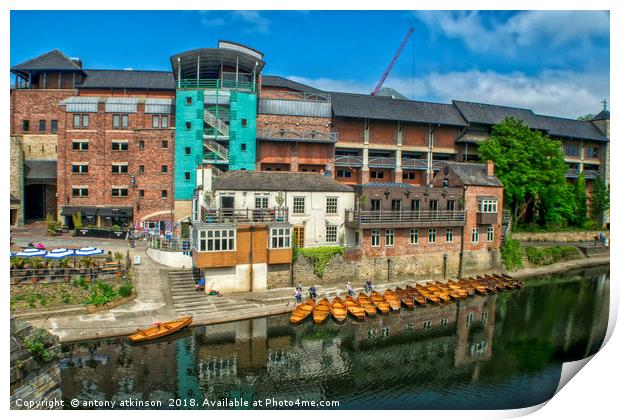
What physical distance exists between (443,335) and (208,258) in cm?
1649

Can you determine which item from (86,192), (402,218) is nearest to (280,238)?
(402,218)

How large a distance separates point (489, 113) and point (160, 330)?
5048 centimetres

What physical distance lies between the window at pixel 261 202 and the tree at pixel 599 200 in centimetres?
5046

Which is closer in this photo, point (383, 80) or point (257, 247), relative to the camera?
point (257, 247)

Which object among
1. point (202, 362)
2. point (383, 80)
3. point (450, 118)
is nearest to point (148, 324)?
point (202, 362)

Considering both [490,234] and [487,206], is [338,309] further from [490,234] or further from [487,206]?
[490,234]

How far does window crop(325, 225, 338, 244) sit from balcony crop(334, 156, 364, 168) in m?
14.6

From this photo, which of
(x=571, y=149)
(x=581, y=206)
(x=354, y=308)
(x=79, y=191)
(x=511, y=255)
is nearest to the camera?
(x=354, y=308)

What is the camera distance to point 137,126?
156 feet

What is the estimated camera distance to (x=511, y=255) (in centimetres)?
4406

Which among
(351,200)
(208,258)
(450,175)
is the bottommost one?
(208,258)

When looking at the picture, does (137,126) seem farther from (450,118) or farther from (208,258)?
(450,118)

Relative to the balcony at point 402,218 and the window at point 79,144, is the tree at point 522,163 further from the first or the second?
the window at point 79,144

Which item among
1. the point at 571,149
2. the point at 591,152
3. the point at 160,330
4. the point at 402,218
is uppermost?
the point at 571,149
